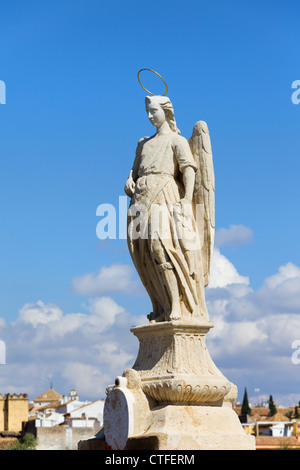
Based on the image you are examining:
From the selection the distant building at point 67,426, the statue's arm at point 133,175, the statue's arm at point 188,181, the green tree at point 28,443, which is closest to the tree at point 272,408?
the distant building at point 67,426

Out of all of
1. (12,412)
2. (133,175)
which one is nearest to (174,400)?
(133,175)

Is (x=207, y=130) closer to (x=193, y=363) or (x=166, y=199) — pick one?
(x=166, y=199)

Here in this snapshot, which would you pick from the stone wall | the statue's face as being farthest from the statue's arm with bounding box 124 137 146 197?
the stone wall

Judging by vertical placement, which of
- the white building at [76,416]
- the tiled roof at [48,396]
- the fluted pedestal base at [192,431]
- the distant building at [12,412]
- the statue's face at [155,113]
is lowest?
the fluted pedestal base at [192,431]

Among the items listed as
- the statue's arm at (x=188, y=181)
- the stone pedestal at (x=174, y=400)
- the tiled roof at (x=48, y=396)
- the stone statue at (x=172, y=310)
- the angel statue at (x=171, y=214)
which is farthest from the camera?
the tiled roof at (x=48, y=396)

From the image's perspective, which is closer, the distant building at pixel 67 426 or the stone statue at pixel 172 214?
the stone statue at pixel 172 214

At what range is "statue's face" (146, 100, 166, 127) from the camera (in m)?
12.0

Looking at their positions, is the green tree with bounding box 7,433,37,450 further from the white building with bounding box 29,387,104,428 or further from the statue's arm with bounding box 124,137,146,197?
the statue's arm with bounding box 124,137,146,197

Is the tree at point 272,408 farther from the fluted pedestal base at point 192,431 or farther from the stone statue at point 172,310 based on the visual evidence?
the fluted pedestal base at point 192,431

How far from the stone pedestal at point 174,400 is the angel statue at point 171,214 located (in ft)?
1.09

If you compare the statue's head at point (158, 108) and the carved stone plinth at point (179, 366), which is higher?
the statue's head at point (158, 108)

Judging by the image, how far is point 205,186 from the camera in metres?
11.9

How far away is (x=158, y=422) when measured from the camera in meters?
10.8

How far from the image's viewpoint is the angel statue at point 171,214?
1140 centimetres
